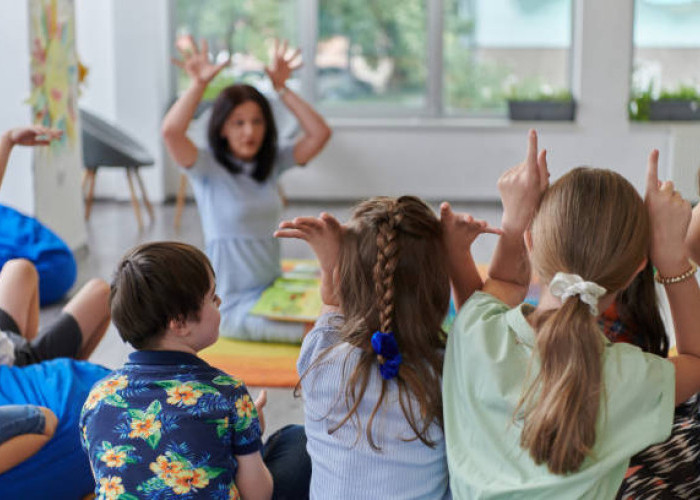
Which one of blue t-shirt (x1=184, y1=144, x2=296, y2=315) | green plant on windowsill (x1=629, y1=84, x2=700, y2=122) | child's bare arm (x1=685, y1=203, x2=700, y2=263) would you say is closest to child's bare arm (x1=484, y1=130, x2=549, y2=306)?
child's bare arm (x1=685, y1=203, x2=700, y2=263)

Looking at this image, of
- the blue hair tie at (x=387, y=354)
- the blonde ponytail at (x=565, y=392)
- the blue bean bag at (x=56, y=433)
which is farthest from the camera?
the blue bean bag at (x=56, y=433)

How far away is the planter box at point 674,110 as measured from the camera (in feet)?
22.5

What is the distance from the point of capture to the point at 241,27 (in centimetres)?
751

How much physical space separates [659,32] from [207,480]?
6468mm

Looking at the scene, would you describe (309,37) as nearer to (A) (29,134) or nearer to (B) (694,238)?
(A) (29,134)

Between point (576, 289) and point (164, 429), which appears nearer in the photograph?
point (576, 289)

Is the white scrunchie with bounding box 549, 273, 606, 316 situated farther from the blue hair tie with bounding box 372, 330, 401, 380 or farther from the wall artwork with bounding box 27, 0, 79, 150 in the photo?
the wall artwork with bounding box 27, 0, 79, 150

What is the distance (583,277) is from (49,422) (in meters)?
1.24

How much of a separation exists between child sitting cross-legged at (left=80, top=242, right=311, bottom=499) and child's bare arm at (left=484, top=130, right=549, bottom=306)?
A: 48 cm

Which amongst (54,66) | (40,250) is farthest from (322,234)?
(54,66)

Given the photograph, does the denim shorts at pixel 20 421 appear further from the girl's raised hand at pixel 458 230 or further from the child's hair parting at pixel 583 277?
the child's hair parting at pixel 583 277

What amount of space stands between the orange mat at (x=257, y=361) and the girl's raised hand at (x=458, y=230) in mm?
1437

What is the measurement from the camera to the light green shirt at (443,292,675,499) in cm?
138

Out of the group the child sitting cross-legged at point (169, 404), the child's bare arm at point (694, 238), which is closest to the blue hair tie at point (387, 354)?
the child sitting cross-legged at point (169, 404)
